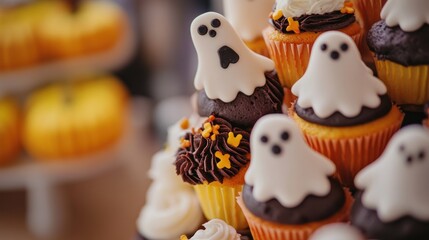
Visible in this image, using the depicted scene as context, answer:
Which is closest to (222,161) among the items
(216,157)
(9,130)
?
(216,157)

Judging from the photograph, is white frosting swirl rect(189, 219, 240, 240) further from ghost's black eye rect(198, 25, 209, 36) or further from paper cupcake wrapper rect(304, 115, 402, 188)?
ghost's black eye rect(198, 25, 209, 36)

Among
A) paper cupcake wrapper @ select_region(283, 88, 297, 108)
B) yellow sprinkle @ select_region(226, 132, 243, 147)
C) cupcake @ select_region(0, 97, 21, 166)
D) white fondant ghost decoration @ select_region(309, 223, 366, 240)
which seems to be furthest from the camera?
cupcake @ select_region(0, 97, 21, 166)

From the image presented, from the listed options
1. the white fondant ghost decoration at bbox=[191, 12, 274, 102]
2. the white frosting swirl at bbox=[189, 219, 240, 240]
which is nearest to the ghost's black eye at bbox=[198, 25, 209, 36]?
the white fondant ghost decoration at bbox=[191, 12, 274, 102]

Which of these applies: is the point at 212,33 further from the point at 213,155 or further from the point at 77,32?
the point at 77,32

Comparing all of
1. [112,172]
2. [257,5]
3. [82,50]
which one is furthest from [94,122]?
[257,5]

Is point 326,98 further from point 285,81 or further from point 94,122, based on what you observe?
point 94,122

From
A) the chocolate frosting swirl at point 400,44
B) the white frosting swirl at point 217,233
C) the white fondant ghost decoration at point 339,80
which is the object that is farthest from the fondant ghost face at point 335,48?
the white frosting swirl at point 217,233

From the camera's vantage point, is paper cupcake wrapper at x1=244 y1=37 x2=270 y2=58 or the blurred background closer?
paper cupcake wrapper at x1=244 y1=37 x2=270 y2=58

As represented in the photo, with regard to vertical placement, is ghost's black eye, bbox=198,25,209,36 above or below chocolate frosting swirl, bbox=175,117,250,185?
above
